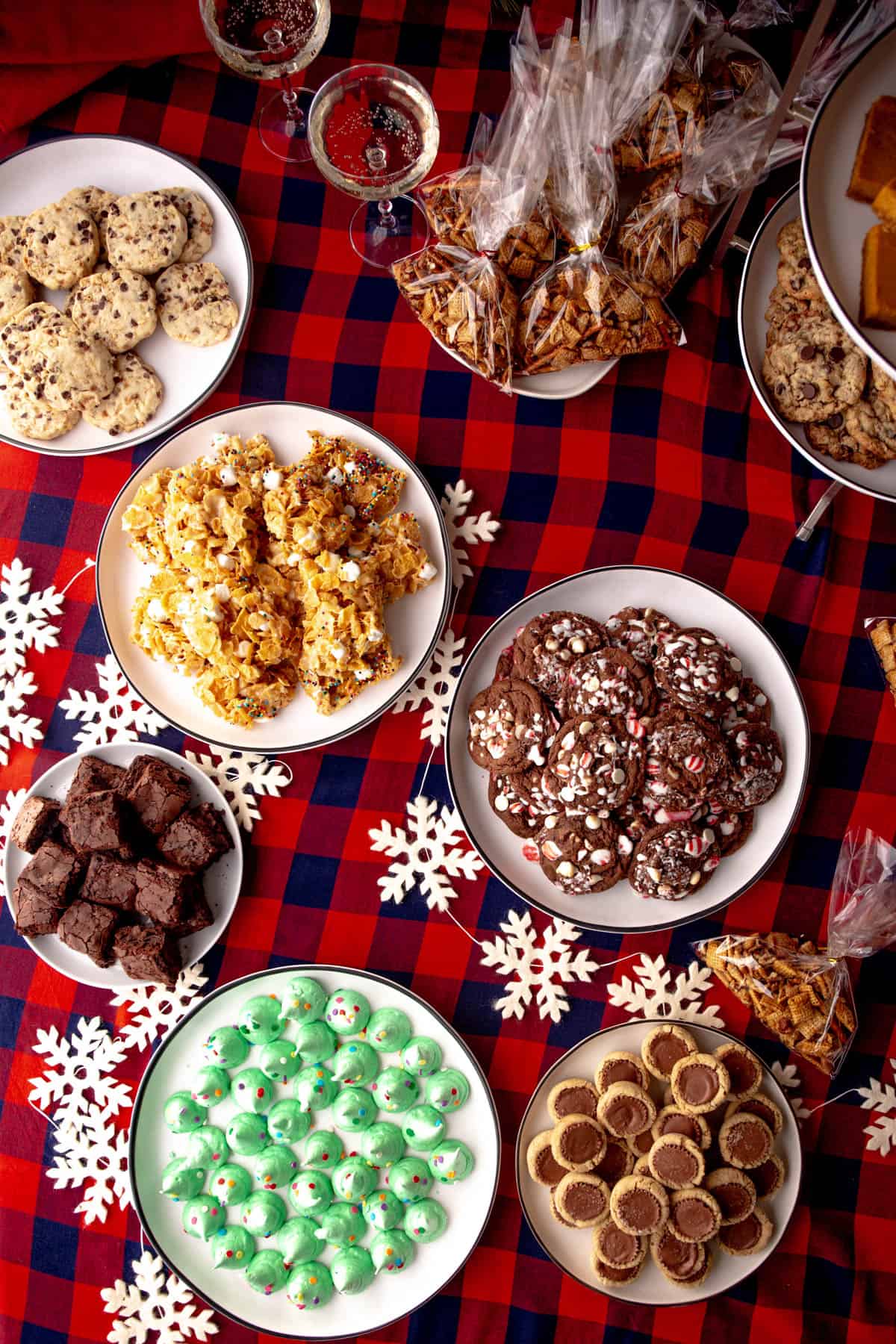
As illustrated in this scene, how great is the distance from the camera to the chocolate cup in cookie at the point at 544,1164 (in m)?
2.36

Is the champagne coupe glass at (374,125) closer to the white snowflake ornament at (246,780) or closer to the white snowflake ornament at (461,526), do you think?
the white snowflake ornament at (461,526)

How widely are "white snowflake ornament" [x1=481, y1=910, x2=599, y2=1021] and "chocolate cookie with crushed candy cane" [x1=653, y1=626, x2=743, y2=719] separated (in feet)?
2.10

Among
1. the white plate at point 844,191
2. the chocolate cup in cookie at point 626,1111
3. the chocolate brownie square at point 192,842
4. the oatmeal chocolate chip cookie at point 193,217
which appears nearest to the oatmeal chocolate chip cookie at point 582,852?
the chocolate cup in cookie at point 626,1111

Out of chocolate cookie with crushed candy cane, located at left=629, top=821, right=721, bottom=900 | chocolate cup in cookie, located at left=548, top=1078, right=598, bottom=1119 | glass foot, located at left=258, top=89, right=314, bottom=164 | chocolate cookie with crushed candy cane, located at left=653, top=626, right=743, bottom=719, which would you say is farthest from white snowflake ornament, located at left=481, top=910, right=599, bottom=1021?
glass foot, located at left=258, top=89, right=314, bottom=164

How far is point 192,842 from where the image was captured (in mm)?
2465

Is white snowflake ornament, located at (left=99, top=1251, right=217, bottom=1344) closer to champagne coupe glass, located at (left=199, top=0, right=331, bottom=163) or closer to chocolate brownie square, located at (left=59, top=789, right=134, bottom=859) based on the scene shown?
chocolate brownie square, located at (left=59, top=789, right=134, bottom=859)

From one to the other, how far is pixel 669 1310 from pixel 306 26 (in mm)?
3126

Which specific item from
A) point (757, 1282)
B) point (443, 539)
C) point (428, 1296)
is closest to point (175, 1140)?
point (428, 1296)

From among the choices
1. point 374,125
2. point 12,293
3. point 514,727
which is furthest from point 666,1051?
point 12,293

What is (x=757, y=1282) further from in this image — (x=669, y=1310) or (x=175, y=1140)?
(x=175, y=1140)

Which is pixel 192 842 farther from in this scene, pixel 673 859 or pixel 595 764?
pixel 673 859

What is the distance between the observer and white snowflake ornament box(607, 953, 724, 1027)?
2477mm

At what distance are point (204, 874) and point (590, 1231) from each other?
126 cm

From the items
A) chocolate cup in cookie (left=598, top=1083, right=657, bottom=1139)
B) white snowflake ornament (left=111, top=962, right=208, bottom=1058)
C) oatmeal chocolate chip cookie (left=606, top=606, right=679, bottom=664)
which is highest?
oatmeal chocolate chip cookie (left=606, top=606, right=679, bottom=664)
